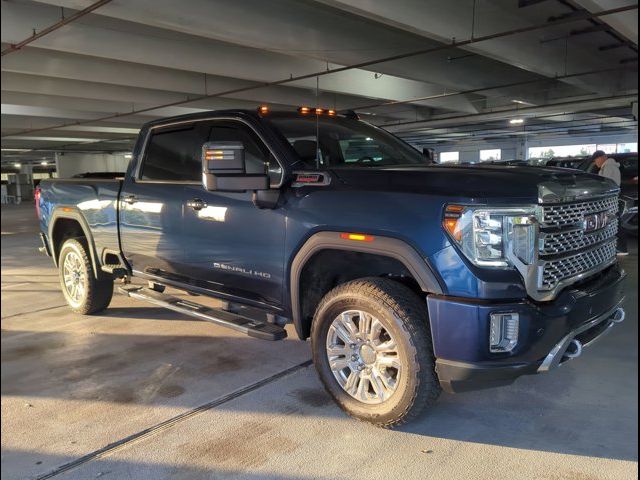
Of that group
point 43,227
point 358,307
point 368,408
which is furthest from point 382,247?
point 43,227

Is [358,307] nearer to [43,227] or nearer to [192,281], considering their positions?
[192,281]

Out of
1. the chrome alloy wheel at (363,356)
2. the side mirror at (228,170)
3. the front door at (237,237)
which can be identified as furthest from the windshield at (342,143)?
the chrome alloy wheel at (363,356)

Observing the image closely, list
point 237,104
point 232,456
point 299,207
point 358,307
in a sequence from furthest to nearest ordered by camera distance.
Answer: point 237,104, point 299,207, point 358,307, point 232,456

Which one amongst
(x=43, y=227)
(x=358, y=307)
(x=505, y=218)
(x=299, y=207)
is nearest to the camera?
(x=505, y=218)

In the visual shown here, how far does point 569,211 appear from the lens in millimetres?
2891

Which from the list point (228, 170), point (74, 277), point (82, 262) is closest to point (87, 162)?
point (74, 277)

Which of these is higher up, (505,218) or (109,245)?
(505,218)

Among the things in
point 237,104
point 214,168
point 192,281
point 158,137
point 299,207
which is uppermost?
point 237,104

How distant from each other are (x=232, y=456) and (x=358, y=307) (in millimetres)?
1091

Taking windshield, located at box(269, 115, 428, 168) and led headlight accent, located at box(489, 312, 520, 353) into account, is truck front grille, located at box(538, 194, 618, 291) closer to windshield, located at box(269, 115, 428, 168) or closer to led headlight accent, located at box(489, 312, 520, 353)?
led headlight accent, located at box(489, 312, 520, 353)

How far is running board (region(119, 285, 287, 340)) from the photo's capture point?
3.39m

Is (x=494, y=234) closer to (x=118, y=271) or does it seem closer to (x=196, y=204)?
(x=196, y=204)

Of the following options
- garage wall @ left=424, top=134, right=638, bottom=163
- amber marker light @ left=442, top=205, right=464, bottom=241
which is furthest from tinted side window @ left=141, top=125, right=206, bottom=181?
garage wall @ left=424, top=134, right=638, bottom=163

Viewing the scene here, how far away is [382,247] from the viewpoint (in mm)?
2859
